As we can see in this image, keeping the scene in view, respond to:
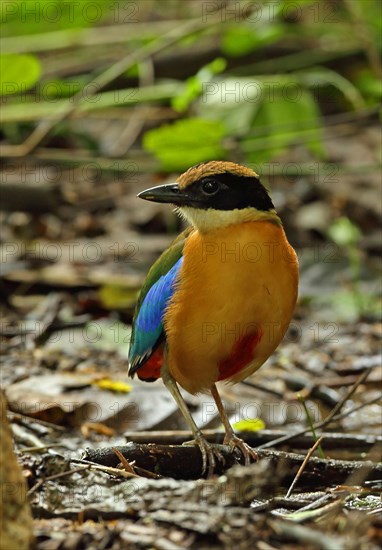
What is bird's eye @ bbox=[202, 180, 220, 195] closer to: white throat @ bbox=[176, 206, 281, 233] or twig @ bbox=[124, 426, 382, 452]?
white throat @ bbox=[176, 206, 281, 233]

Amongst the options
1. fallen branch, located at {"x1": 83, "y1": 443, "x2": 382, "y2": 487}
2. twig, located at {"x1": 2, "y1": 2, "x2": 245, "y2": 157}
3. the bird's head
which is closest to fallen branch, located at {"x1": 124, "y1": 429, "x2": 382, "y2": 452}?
fallen branch, located at {"x1": 83, "y1": 443, "x2": 382, "y2": 487}

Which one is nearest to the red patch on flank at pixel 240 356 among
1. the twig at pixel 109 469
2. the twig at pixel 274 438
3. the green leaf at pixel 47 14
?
the twig at pixel 274 438

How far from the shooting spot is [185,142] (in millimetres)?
7055

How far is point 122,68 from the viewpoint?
25.1ft

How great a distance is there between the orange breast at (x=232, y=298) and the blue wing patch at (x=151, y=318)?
0.22 ft

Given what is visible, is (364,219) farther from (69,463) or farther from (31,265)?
(69,463)

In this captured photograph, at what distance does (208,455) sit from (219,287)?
677 mm

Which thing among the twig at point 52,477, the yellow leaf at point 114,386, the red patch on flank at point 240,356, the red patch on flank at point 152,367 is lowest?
the yellow leaf at point 114,386

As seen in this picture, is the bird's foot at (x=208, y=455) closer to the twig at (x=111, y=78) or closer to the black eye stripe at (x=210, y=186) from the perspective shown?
the black eye stripe at (x=210, y=186)

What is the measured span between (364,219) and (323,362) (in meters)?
3.00

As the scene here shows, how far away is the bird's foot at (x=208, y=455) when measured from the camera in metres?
3.71

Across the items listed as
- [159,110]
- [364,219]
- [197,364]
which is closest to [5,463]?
[197,364]

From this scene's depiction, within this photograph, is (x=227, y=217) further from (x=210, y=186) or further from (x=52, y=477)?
(x=52, y=477)

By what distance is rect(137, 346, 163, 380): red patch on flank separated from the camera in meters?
4.40
